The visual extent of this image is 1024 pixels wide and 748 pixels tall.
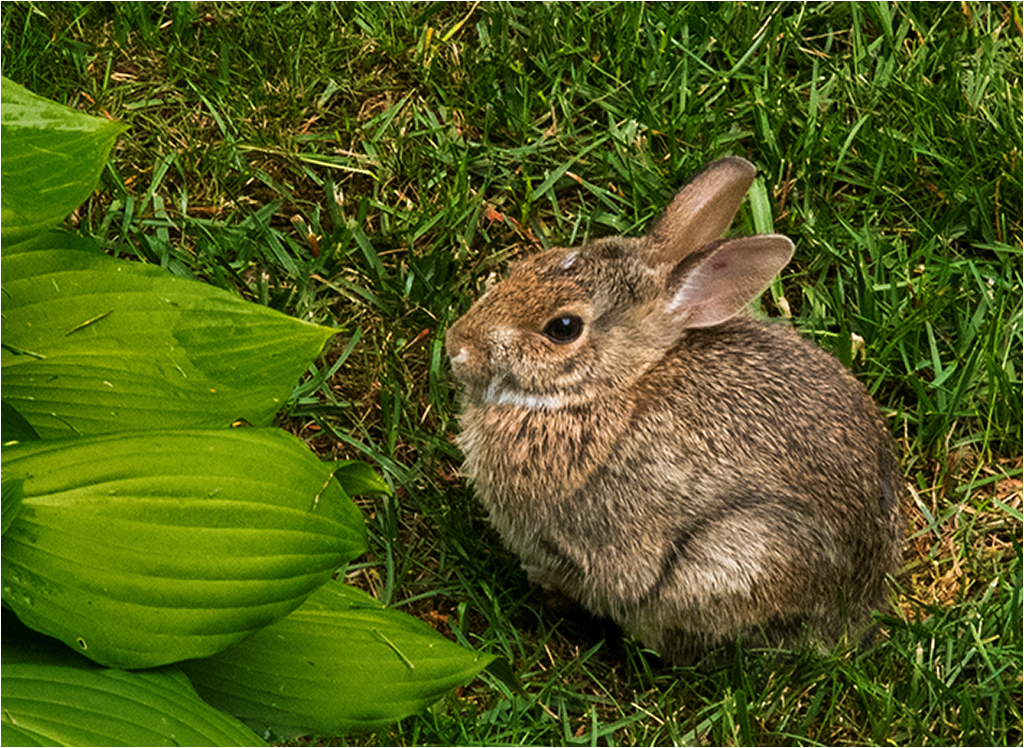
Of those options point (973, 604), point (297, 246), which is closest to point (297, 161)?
point (297, 246)

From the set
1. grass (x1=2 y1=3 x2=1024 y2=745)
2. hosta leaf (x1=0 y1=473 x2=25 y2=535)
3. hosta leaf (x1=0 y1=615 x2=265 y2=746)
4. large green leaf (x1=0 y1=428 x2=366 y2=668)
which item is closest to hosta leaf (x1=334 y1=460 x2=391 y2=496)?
grass (x1=2 y1=3 x2=1024 y2=745)

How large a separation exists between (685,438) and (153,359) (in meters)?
1.48

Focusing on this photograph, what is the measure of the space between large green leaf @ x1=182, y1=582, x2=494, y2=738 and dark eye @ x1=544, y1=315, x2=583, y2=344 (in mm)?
913

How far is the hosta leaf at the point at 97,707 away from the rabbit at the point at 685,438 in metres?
1.17

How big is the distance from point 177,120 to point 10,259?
138 centimetres

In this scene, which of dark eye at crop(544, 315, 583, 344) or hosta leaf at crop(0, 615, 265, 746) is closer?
hosta leaf at crop(0, 615, 265, 746)

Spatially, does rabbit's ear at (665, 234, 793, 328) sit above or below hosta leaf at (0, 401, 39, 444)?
above

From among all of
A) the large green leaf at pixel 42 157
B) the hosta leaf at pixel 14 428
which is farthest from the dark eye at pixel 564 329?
the hosta leaf at pixel 14 428

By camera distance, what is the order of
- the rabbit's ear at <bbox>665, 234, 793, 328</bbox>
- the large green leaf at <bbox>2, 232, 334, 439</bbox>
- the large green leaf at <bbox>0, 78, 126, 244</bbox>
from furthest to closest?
1. the rabbit's ear at <bbox>665, 234, 793, 328</bbox>
2. the large green leaf at <bbox>2, 232, 334, 439</bbox>
3. the large green leaf at <bbox>0, 78, 126, 244</bbox>

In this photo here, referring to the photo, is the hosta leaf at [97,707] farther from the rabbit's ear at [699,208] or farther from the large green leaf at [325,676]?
the rabbit's ear at [699,208]

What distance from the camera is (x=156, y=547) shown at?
8.63ft

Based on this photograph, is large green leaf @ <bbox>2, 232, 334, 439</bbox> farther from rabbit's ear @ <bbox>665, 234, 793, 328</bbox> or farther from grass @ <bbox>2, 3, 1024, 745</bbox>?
rabbit's ear @ <bbox>665, 234, 793, 328</bbox>

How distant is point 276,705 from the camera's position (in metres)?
3.00

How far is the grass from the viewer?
3689mm
